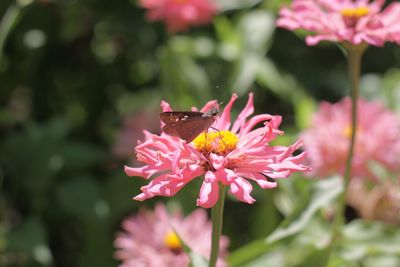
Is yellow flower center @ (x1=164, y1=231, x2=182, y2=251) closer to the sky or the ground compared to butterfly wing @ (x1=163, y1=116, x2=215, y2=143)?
closer to the ground

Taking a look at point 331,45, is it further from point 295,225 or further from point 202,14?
point 295,225

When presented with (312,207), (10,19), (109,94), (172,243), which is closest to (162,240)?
(172,243)

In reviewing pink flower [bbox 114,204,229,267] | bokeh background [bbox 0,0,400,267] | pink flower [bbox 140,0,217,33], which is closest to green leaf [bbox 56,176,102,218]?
bokeh background [bbox 0,0,400,267]

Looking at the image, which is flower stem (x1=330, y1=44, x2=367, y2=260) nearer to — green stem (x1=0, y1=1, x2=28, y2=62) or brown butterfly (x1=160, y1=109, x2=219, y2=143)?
brown butterfly (x1=160, y1=109, x2=219, y2=143)

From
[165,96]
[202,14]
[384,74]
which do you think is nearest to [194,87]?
[165,96]

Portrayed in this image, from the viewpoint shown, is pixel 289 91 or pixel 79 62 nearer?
pixel 289 91

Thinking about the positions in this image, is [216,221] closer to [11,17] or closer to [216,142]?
[216,142]
